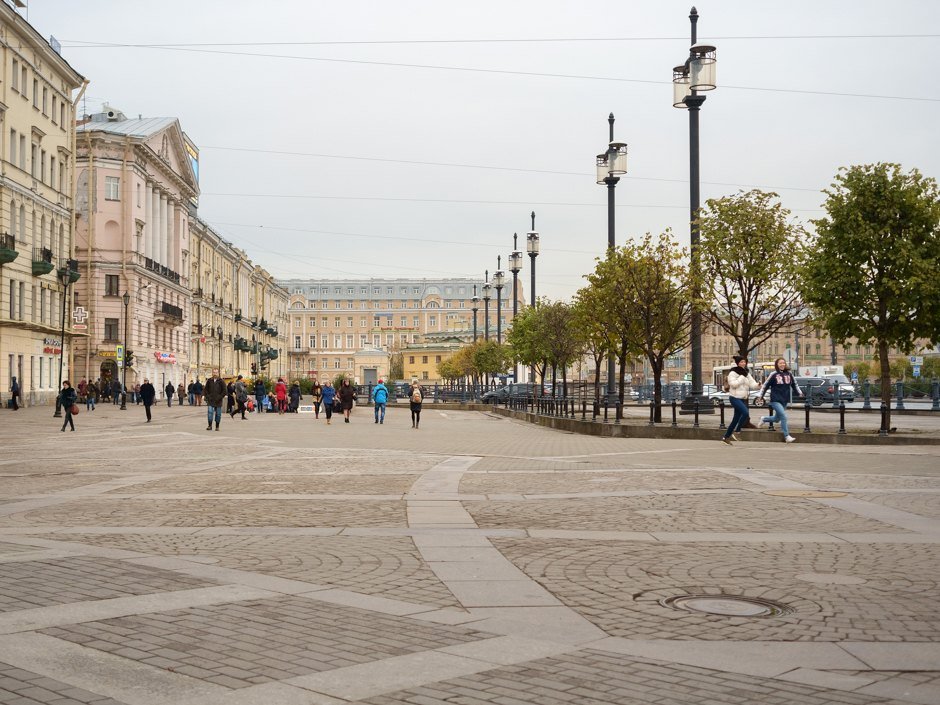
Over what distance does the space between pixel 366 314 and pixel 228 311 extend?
81896 mm

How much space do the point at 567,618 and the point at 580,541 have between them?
298cm

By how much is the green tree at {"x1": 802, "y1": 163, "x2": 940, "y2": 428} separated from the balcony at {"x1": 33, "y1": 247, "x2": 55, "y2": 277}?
40.7 m

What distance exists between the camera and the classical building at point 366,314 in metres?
183

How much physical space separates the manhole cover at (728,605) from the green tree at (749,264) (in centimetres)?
2201

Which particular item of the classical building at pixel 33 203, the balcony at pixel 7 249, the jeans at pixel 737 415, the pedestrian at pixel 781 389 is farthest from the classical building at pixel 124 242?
the jeans at pixel 737 415

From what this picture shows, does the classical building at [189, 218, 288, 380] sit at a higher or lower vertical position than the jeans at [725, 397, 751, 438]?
higher

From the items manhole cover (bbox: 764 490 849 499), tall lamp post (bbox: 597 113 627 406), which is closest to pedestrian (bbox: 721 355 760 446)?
manhole cover (bbox: 764 490 849 499)

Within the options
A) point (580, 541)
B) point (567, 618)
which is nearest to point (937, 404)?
point (580, 541)

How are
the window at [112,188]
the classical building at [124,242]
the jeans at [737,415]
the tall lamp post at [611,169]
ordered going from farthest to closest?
the window at [112,188]
the classical building at [124,242]
the tall lamp post at [611,169]
the jeans at [737,415]

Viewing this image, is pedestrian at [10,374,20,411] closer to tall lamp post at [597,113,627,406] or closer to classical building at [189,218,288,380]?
tall lamp post at [597,113,627,406]

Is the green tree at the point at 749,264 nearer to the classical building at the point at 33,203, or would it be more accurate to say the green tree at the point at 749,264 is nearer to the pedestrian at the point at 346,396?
the pedestrian at the point at 346,396

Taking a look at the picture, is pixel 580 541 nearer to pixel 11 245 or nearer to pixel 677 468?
pixel 677 468

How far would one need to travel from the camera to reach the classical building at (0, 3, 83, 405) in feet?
164

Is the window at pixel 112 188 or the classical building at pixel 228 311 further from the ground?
the window at pixel 112 188
